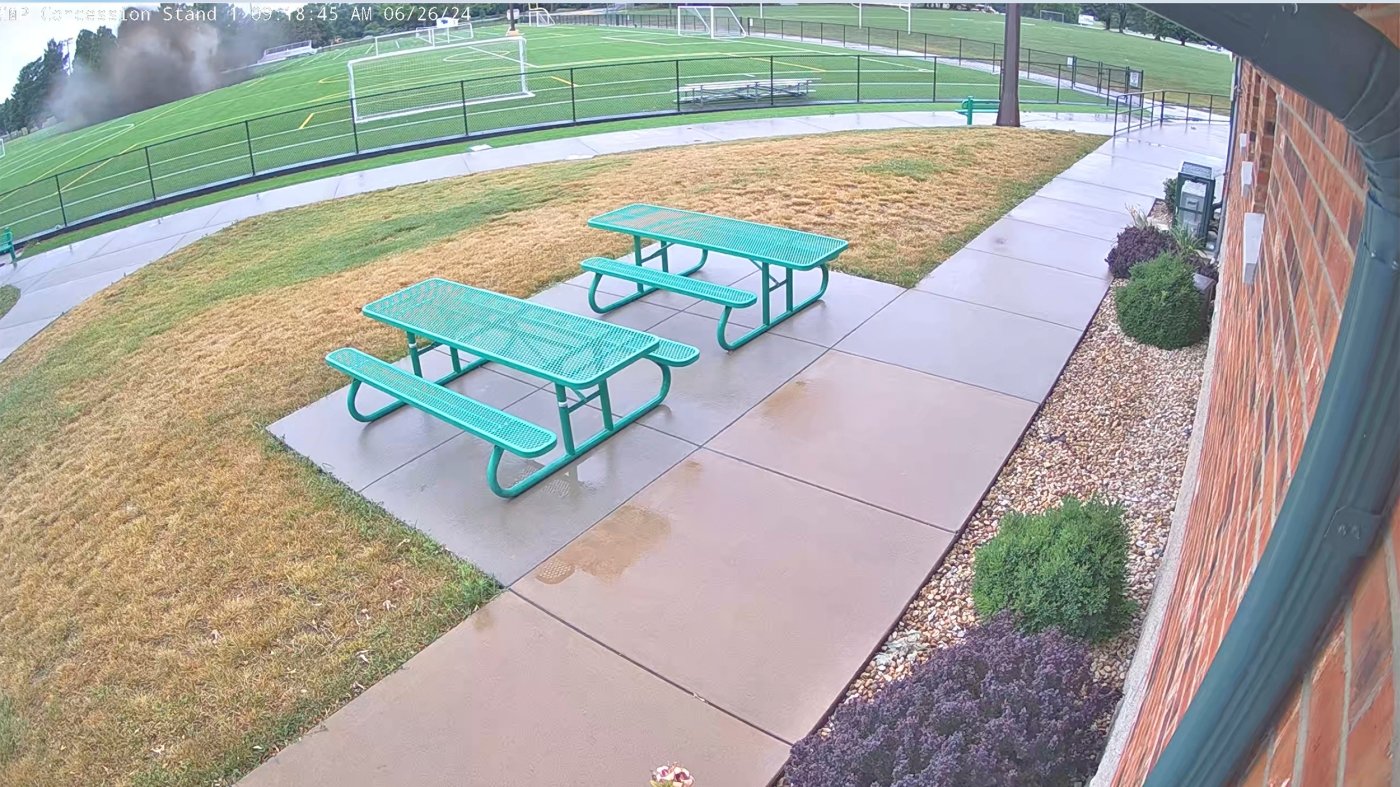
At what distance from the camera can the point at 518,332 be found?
6.17m

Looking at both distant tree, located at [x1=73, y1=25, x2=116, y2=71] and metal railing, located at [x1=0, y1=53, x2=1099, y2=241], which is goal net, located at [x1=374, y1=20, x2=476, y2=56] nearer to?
distant tree, located at [x1=73, y1=25, x2=116, y2=71]

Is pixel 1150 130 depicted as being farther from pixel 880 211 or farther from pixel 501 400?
pixel 501 400

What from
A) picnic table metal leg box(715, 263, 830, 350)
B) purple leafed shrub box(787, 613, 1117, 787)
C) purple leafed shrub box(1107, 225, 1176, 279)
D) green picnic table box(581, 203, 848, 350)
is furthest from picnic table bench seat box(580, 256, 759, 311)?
purple leafed shrub box(787, 613, 1117, 787)

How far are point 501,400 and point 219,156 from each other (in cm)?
2433

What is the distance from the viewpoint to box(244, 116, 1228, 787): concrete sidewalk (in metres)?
3.72

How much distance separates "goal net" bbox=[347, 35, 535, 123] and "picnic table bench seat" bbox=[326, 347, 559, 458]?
23.2 metres

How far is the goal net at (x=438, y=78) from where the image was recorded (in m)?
31.3

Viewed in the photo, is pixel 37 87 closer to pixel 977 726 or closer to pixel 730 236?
pixel 730 236

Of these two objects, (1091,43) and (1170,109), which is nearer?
(1170,109)

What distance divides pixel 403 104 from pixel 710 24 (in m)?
33.6

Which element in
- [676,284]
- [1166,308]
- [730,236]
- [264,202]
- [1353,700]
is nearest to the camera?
[1353,700]

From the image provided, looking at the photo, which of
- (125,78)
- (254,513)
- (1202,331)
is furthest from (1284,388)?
(125,78)

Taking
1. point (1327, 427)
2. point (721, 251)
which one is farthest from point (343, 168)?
point (1327, 427)

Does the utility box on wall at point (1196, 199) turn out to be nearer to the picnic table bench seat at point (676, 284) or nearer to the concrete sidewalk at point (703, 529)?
the concrete sidewalk at point (703, 529)
